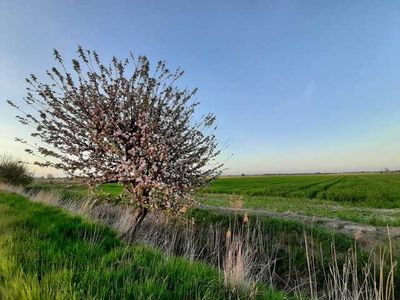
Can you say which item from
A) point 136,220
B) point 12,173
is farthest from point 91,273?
point 12,173

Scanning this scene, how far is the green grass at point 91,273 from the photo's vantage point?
13.1ft

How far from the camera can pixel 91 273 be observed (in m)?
4.63

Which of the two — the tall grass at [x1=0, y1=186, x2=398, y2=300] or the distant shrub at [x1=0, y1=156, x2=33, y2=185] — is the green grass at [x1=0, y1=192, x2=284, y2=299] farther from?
the distant shrub at [x1=0, y1=156, x2=33, y2=185]

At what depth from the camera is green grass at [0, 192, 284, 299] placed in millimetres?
3982

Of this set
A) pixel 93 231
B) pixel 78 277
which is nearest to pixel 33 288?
pixel 78 277

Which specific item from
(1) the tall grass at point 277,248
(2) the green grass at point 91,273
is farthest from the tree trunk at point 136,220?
(2) the green grass at point 91,273

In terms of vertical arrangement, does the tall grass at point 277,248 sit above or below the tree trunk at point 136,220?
below

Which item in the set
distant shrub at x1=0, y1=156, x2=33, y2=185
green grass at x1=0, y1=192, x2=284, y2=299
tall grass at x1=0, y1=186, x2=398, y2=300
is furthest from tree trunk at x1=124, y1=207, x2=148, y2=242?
distant shrub at x1=0, y1=156, x2=33, y2=185

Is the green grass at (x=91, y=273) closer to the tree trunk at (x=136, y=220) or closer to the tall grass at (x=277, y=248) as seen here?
the tree trunk at (x=136, y=220)

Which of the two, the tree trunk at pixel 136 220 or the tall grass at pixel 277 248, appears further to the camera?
the tree trunk at pixel 136 220

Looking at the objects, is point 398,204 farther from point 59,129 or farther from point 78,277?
point 78,277

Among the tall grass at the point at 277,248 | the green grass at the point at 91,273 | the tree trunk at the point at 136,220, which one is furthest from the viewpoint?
the tree trunk at the point at 136,220

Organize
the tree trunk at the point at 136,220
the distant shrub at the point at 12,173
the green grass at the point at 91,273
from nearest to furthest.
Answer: the green grass at the point at 91,273
the tree trunk at the point at 136,220
the distant shrub at the point at 12,173

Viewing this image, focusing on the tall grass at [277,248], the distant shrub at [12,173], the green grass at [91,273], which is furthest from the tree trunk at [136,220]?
the distant shrub at [12,173]
